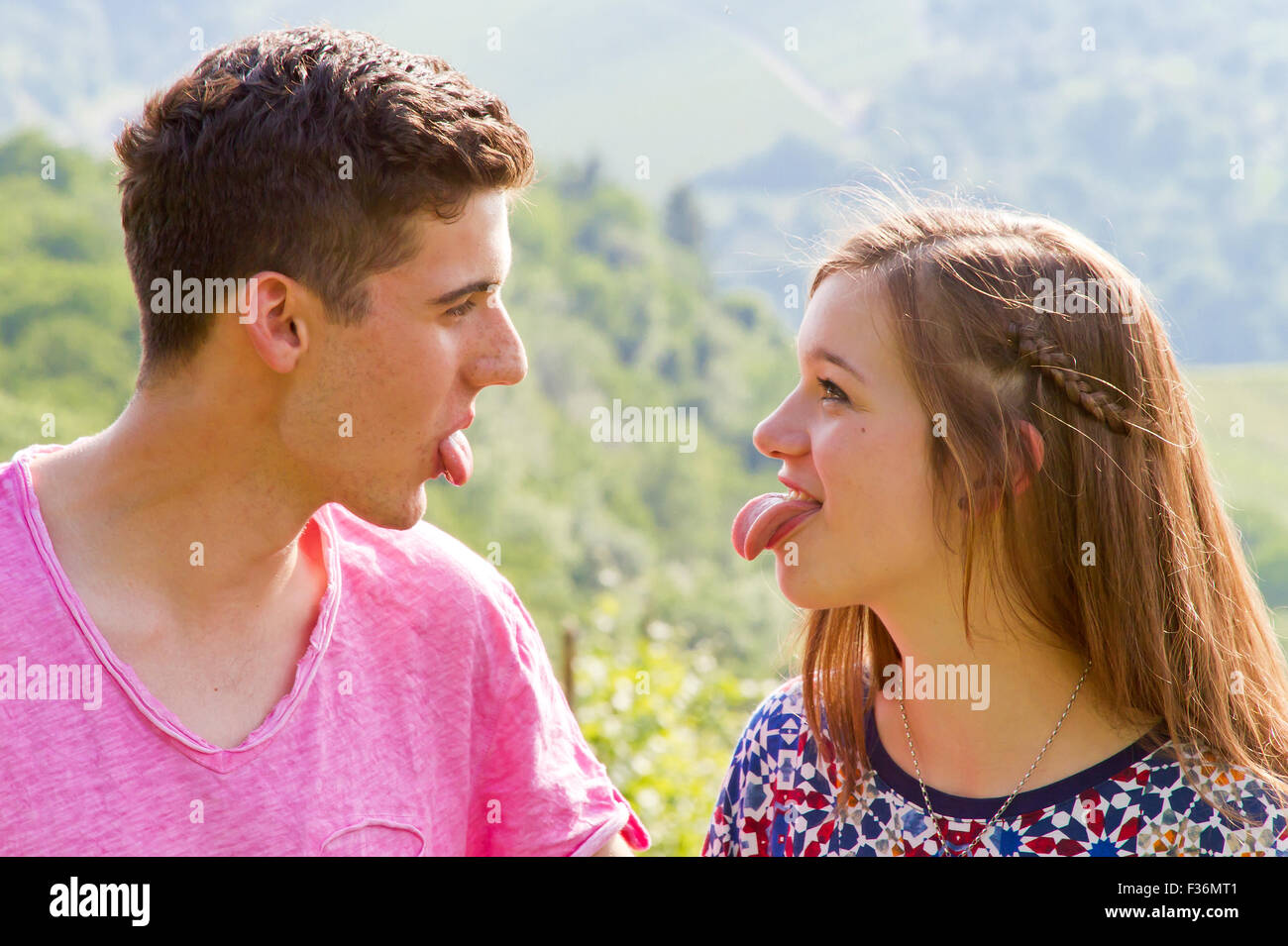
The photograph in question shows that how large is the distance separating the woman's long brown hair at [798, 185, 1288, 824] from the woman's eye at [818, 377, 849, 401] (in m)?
0.13

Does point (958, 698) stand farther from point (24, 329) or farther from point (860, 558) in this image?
point (24, 329)

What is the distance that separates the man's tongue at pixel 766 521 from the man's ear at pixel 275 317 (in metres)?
0.85

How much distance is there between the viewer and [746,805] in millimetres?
2275

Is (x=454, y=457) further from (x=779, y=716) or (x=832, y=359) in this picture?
(x=779, y=716)

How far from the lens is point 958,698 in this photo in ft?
7.04

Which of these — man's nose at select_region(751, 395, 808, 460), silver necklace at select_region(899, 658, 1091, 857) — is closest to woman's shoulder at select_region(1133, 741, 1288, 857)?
silver necklace at select_region(899, 658, 1091, 857)

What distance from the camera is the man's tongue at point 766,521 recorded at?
2166mm

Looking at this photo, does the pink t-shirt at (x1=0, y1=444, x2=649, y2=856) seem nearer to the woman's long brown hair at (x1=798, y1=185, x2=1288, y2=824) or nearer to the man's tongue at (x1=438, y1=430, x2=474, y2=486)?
the man's tongue at (x1=438, y1=430, x2=474, y2=486)

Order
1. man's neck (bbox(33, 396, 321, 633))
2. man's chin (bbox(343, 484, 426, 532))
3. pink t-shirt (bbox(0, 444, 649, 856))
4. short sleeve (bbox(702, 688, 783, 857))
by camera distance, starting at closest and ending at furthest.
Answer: pink t-shirt (bbox(0, 444, 649, 856)) < man's neck (bbox(33, 396, 321, 633)) < man's chin (bbox(343, 484, 426, 532)) < short sleeve (bbox(702, 688, 783, 857))

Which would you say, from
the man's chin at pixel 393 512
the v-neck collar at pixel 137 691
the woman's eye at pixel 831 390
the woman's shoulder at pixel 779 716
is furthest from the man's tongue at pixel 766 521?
the v-neck collar at pixel 137 691

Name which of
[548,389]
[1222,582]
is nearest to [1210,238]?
[548,389]

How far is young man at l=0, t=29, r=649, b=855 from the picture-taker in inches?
76.7

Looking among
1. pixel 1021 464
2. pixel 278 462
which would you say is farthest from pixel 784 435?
pixel 278 462

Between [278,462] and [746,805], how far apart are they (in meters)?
1.09
